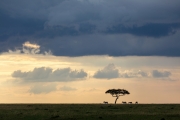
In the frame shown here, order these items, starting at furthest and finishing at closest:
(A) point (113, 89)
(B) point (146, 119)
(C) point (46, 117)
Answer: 1. (A) point (113, 89)
2. (C) point (46, 117)
3. (B) point (146, 119)

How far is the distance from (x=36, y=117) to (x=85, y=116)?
6961 mm

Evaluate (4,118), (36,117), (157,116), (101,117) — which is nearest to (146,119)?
(157,116)

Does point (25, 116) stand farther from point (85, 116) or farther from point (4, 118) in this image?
point (85, 116)

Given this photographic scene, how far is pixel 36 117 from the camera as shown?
57719 millimetres

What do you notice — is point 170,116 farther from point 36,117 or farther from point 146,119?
point 36,117

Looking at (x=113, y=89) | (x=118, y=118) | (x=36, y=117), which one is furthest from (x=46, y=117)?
(x=113, y=89)

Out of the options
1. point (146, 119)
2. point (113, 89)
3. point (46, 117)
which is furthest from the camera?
point (113, 89)

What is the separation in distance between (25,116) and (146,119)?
16.9m

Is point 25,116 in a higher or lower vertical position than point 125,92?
lower

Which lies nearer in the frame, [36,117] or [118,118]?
[118,118]

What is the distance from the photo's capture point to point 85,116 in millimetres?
56000

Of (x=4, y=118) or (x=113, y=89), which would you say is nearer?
(x=4, y=118)

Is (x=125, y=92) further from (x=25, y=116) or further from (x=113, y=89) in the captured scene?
(x=25, y=116)

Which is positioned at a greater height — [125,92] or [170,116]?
[125,92]
